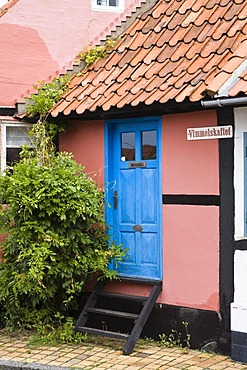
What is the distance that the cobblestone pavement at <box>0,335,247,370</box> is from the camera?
25.1ft

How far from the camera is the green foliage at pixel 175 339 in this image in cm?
832

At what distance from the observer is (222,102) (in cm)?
763

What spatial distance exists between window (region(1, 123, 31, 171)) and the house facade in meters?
0.48

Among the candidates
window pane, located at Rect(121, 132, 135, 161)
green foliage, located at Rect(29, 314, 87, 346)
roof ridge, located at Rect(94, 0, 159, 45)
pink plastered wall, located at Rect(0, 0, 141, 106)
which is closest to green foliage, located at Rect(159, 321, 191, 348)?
green foliage, located at Rect(29, 314, 87, 346)

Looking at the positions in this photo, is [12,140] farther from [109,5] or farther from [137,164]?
[109,5]

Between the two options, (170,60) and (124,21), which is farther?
(124,21)

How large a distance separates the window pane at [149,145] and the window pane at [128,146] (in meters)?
0.18

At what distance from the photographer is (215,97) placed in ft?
25.2

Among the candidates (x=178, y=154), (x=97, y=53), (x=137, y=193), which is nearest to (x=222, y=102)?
(x=178, y=154)

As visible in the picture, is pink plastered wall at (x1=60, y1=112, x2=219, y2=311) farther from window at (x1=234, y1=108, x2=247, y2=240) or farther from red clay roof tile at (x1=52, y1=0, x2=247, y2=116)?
red clay roof tile at (x1=52, y1=0, x2=247, y2=116)

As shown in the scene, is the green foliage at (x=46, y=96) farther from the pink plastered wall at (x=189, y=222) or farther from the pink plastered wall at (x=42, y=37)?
the pink plastered wall at (x=189, y=222)

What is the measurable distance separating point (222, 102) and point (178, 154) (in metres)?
1.07

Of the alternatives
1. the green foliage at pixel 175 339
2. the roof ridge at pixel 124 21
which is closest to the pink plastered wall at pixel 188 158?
the green foliage at pixel 175 339

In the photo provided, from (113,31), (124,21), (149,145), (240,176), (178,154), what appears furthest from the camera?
(124,21)
